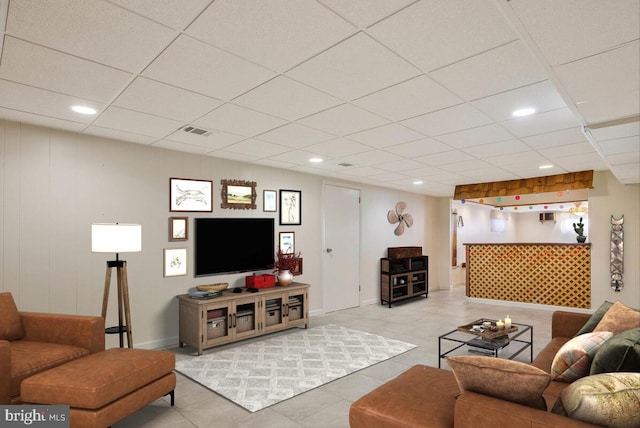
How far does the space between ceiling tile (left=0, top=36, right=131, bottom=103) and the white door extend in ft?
13.7

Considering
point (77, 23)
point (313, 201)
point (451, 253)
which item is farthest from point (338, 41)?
point (451, 253)

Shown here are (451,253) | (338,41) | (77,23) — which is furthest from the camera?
(451,253)

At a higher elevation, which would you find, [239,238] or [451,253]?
[239,238]

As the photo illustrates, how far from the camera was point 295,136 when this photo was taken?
3746 millimetres

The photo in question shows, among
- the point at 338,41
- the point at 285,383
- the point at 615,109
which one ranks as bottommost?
the point at 285,383

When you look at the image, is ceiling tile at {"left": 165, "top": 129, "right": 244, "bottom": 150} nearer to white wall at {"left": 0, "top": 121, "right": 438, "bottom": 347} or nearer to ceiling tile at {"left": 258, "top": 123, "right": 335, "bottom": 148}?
ceiling tile at {"left": 258, "top": 123, "right": 335, "bottom": 148}

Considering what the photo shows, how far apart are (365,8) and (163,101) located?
1.83 metres

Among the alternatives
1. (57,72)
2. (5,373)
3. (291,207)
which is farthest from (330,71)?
(291,207)

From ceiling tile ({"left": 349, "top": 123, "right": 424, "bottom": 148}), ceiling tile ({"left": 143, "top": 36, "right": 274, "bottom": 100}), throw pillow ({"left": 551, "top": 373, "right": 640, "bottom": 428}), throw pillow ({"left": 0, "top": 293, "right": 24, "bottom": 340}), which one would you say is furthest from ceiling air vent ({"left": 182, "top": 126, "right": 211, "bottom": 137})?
throw pillow ({"left": 551, "top": 373, "right": 640, "bottom": 428})

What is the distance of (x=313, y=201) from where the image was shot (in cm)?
606

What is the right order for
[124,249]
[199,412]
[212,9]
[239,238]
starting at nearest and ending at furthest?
[212,9] < [199,412] < [124,249] < [239,238]

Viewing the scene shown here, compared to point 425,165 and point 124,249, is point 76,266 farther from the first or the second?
point 425,165

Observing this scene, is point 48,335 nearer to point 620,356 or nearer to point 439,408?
point 439,408

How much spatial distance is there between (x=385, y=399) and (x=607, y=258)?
6.04 m
